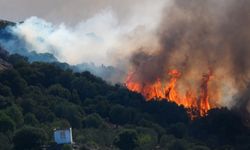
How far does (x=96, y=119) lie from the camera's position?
168 meters

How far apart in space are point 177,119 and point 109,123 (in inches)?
680

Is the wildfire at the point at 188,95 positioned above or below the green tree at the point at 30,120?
above

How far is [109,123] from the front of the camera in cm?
17662

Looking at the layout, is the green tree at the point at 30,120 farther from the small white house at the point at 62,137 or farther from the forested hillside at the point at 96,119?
the small white house at the point at 62,137

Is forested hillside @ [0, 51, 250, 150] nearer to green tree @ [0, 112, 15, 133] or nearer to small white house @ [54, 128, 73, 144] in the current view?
green tree @ [0, 112, 15, 133]

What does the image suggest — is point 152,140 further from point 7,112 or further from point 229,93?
point 229,93

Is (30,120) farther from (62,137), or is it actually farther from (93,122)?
(62,137)

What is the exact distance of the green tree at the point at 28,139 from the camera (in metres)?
132

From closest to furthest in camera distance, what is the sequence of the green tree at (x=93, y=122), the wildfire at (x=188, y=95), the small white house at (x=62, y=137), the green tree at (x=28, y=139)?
the green tree at (x=28, y=139)
the small white house at (x=62, y=137)
the green tree at (x=93, y=122)
the wildfire at (x=188, y=95)

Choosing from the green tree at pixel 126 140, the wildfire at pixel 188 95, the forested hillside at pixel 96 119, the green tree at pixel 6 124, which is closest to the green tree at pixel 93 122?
the forested hillside at pixel 96 119

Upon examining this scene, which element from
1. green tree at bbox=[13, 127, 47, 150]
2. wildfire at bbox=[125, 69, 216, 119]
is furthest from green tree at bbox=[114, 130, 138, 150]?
wildfire at bbox=[125, 69, 216, 119]

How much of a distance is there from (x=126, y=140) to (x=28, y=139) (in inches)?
853

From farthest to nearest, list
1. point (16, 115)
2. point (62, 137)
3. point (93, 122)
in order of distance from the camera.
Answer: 1. point (93, 122)
2. point (16, 115)
3. point (62, 137)

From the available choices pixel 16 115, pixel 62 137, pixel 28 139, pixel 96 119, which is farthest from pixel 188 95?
pixel 28 139
